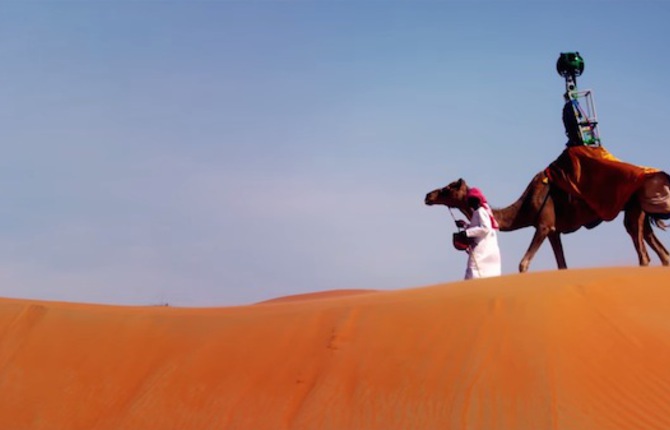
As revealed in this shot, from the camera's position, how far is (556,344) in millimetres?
6773

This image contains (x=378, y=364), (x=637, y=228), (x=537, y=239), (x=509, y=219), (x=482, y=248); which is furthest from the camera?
(x=509, y=219)

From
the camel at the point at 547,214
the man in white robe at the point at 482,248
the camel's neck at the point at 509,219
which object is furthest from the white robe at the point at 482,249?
the camel's neck at the point at 509,219

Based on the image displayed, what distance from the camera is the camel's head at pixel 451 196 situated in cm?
1367

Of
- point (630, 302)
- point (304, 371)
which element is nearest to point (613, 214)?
point (630, 302)

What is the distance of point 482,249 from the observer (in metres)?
11.2

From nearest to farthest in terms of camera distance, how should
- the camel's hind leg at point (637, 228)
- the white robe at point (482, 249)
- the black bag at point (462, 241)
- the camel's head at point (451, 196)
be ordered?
1. the white robe at point (482, 249)
2. the black bag at point (462, 241)
3. the camel's hind leg at point (637, 228)
4. the camel's head at point (451, 196)

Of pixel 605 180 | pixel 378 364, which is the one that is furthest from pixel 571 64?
pixel 378 364

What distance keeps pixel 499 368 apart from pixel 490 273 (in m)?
4.71

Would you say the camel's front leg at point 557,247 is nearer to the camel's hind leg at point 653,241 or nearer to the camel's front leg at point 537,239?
the camel's front leg at point 537,239

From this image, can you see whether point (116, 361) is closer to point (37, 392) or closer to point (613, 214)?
point (37, 392)

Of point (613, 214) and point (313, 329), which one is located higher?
point (313, 329)

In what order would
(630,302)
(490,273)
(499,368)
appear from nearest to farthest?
(499,368), (630,302), (490,273)

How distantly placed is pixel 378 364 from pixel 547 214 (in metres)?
7.47

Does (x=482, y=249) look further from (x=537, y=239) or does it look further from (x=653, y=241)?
(x=653, y=241)
